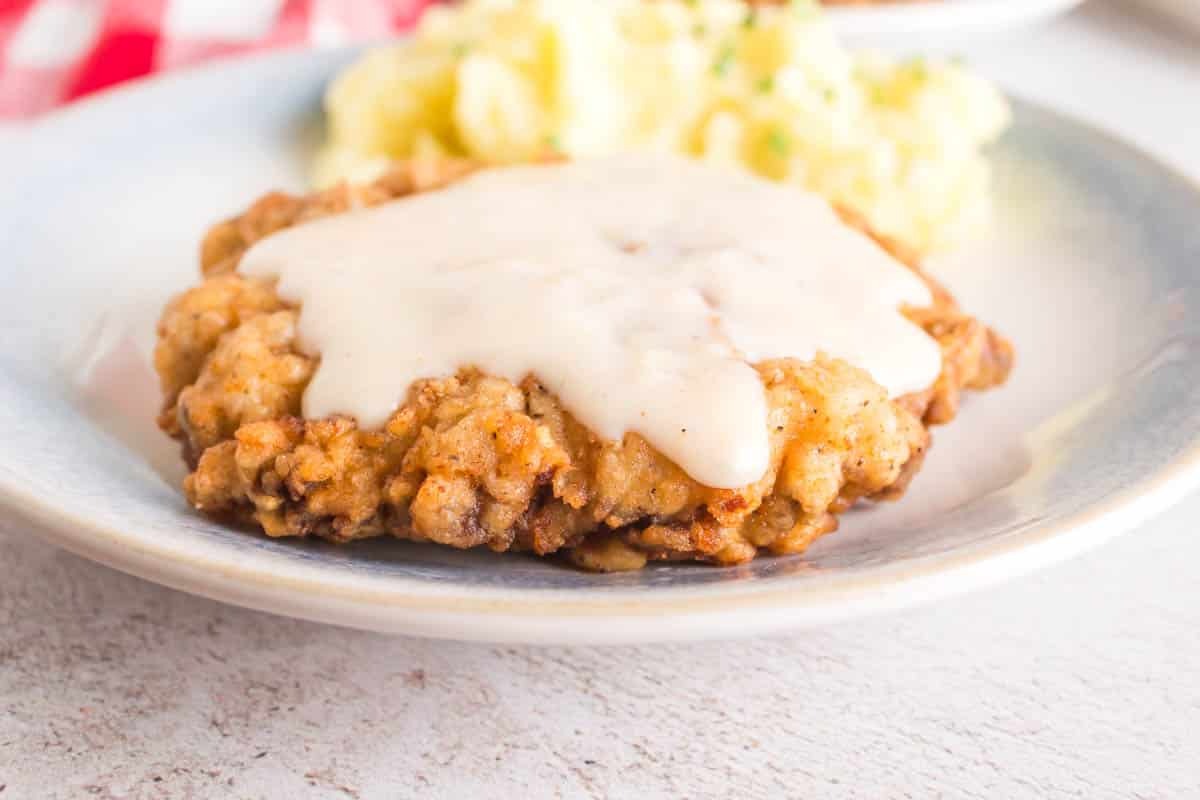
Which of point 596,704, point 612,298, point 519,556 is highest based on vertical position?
point 612,298

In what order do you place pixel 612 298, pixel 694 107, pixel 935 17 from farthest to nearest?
pixel 935 17, pixel 694 107, pixel 612 298

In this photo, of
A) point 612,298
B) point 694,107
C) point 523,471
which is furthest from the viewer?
point 694,107

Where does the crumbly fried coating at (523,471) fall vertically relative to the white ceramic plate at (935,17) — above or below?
below

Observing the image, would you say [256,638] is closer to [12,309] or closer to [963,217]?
[12,309]

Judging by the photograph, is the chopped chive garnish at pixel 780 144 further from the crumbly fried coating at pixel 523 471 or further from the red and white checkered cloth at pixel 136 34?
the red and white checkered cloth at pixel 136 34

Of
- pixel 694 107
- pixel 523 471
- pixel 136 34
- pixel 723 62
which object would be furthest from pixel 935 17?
pixel 523 471

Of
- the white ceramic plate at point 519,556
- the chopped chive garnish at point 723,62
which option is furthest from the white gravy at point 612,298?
the chopped chive garnish at point 723,62

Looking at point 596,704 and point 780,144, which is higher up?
point 780,144

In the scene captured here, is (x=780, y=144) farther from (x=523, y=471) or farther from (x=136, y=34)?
(x=136, y=34)
